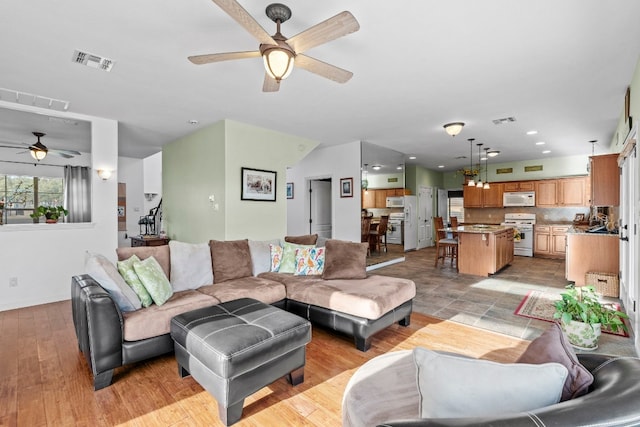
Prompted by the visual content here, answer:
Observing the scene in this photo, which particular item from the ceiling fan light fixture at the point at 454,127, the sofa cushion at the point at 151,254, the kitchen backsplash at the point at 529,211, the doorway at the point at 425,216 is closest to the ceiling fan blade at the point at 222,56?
the sofa cushion at the point at 151,254

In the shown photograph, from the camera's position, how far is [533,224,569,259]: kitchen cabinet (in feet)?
25.5

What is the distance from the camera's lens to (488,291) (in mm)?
4688

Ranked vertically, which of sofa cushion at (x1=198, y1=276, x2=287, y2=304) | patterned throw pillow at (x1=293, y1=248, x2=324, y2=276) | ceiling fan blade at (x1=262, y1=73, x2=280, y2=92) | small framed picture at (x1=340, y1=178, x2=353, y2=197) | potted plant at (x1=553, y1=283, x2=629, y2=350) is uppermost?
ceiling fan blade at (x1=262, y1=73, x2=280, y2=92)

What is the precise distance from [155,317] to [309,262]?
6.05 ft

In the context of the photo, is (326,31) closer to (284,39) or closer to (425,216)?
(284,39)

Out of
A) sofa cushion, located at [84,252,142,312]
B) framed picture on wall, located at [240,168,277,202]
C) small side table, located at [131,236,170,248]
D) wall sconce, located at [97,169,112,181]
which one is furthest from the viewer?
small side table, located at [131,236,170,248]

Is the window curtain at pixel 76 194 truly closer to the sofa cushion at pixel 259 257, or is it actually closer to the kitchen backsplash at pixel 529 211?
the sofa cushion at pixel 259 257

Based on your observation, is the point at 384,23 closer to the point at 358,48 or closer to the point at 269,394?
the point at 358,48

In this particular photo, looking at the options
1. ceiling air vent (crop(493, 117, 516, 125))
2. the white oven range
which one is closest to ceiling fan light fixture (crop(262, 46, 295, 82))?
ceiling air vent (crop(493, 117, 516, 125))

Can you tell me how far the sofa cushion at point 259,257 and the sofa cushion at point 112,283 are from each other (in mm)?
1485

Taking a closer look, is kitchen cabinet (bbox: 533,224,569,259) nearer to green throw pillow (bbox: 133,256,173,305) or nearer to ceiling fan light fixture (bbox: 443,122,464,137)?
ceiling fan light fixture (bbox: 443,122,464,137)

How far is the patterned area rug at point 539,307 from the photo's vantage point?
3557mm

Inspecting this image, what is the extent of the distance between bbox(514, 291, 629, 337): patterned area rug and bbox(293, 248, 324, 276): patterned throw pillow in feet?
8.17

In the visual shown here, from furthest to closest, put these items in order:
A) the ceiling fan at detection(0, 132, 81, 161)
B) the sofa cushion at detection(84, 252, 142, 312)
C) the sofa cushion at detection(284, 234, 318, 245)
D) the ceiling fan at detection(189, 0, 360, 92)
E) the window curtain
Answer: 1. the window curtain
2. the ceiling fan at detection(0, 132, 81, 161)
3. the sofa cushion at detection(284, 234, 318, 245)
4. the sofa cushion at detection(84, 252, 142, 312)
5. the ceiling fan at detection(189, 0, 360, 92)
